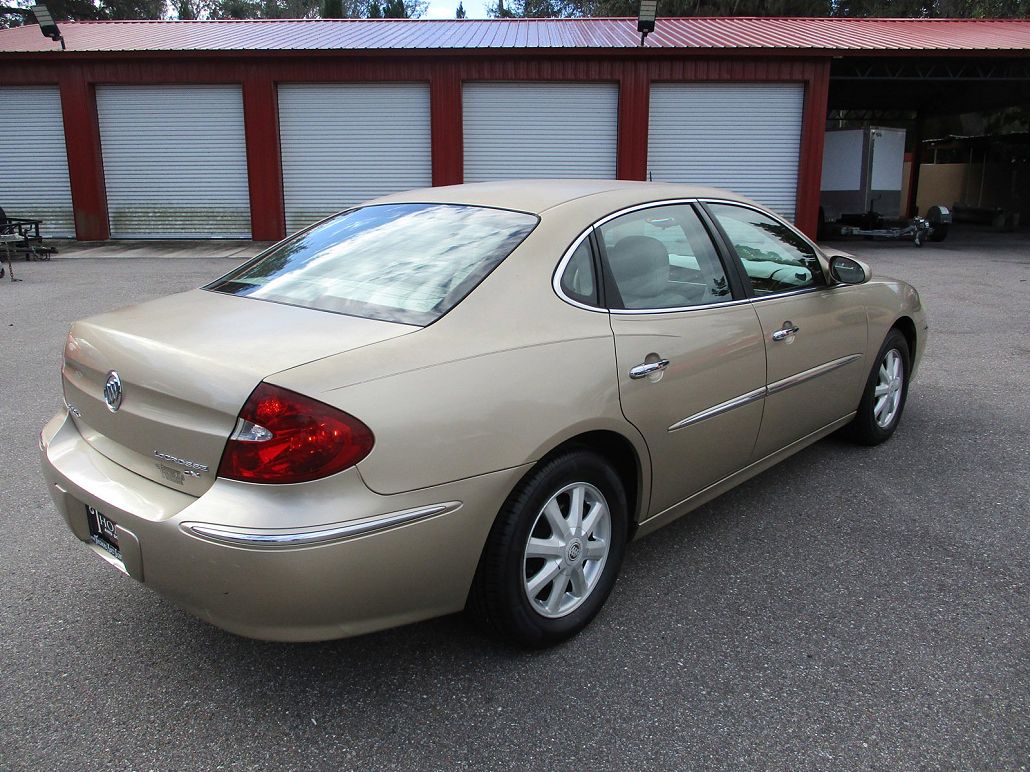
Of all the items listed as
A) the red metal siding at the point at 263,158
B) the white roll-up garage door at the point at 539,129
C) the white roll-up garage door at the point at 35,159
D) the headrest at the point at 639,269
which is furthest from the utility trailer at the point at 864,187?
the headrest at the point at 639,269

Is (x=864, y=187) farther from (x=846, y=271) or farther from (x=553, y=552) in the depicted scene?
(x=553, y=552)

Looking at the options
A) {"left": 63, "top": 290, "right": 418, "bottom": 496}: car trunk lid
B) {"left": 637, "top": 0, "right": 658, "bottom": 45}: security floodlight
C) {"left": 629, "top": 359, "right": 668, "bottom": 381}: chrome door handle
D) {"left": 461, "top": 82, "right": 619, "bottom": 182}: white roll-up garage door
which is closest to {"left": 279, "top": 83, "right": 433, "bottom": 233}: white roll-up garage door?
{"left": 461, "top": 82, "right": 619, "bottom": 182}: white roll-up garage door

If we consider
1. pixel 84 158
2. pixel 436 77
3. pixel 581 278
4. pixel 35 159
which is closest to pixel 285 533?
pixel 581 278

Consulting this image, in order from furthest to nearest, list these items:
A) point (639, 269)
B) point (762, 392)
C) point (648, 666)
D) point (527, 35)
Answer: point (527, 35), point (762, 392), point (639, 269), point (648, 666)

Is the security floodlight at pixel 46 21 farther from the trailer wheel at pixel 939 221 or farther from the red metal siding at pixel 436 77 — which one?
the trailer wheel at pixel 939 221

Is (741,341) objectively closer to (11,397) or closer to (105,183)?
(11,397)

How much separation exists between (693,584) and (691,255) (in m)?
1.37

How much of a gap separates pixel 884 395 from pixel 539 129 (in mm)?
14738

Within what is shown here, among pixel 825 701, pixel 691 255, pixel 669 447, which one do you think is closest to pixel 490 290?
pixel 669 447

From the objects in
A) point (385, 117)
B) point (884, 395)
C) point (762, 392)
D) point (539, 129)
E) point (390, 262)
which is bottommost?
point (884, 395)

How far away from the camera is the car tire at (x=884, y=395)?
183 inches

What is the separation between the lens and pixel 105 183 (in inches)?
736

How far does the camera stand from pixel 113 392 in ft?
8.59

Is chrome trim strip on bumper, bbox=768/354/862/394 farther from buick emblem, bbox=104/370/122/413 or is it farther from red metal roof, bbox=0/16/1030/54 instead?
red metal roof, bbox=0/16/1030/54
